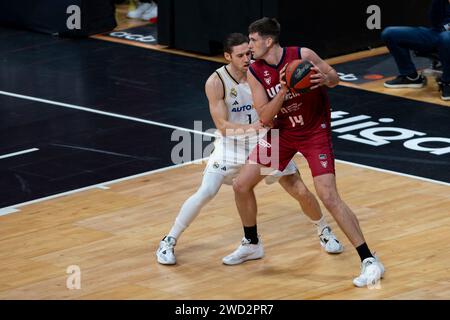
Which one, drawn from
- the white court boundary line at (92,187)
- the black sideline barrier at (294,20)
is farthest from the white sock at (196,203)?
the black sideline barrier at (294,20)

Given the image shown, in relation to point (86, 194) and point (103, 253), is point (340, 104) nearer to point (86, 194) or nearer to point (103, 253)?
point (86, 194)

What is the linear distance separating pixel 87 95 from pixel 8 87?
1144mm

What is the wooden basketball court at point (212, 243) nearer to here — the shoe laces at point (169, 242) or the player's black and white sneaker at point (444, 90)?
the shoe laces at point (169, 242)

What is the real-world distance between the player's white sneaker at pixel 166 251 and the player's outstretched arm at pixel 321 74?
5.87 ft

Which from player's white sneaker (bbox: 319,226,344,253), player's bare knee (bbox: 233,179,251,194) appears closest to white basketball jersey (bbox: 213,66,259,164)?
player's bare knee (bbox: 233,179,251,194)

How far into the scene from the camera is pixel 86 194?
11695mm

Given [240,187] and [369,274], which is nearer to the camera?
[369,274]

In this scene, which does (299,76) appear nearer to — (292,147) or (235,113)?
(292,147)

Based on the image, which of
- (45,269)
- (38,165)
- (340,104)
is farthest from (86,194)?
(340,104)

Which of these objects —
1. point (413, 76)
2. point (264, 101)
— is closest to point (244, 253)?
point (264, 101)

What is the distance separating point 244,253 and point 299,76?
166 cm

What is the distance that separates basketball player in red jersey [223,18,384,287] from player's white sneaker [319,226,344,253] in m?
0.66

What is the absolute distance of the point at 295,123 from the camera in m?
9.54

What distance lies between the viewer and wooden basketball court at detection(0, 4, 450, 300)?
9273mm
